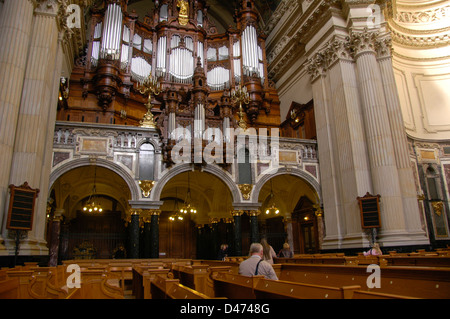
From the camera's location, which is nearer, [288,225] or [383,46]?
[383,46]

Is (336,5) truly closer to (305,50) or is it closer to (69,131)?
(305,50)

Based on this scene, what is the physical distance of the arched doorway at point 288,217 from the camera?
Result: 1603 centimetres

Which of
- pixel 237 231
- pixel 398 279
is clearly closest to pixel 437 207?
pixel 237 231

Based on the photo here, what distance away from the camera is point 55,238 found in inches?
551

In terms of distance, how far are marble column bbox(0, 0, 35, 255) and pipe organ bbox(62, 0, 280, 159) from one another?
527 cm

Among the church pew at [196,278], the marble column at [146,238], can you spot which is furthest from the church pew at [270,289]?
the marble column at [146,238]

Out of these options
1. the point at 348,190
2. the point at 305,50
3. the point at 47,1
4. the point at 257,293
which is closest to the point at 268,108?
the point at 305,50

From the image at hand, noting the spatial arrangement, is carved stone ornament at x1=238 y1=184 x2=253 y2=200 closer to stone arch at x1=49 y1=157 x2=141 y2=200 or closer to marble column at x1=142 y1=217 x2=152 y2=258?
marble column at x1=142 y1=217 x2=152 y2=258

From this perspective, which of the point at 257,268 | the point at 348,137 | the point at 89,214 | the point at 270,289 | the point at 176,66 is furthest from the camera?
the point at 176,66

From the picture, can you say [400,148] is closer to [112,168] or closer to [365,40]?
[365,40]

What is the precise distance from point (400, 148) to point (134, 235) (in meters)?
10.2
